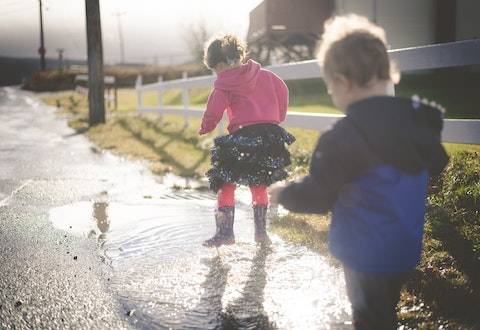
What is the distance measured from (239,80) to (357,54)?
193 cm

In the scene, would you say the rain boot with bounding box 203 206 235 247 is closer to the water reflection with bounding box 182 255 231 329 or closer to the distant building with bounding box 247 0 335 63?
the water reflection with bounding box 182 255 231 329

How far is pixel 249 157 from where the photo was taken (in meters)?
3.82

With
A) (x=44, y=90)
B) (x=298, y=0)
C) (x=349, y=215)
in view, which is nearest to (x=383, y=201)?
(x=349, y=215)

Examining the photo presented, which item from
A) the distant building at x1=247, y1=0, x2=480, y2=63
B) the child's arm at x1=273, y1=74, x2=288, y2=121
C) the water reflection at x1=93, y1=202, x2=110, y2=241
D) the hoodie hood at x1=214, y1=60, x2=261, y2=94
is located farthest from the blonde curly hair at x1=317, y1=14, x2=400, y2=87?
the distant building at x1=247, y1=0, x2=480, y2=63

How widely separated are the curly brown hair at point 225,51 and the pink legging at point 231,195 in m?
0.91

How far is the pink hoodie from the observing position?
3809 millimetres

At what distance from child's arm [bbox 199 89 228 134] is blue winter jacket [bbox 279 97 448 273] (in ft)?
6.18

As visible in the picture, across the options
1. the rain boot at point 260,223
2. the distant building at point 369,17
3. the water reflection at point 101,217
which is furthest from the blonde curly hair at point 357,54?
the distant building at point 369,17

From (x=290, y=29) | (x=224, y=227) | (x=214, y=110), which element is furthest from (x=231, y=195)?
(x=290, y=29)

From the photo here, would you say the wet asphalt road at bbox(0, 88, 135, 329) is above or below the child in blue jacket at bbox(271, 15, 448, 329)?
below

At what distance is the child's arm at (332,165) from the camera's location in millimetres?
1859

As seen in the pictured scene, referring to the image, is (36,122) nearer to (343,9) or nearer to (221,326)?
(343,9)

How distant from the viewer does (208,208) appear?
5.24 meters

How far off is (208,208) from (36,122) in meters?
12.3
